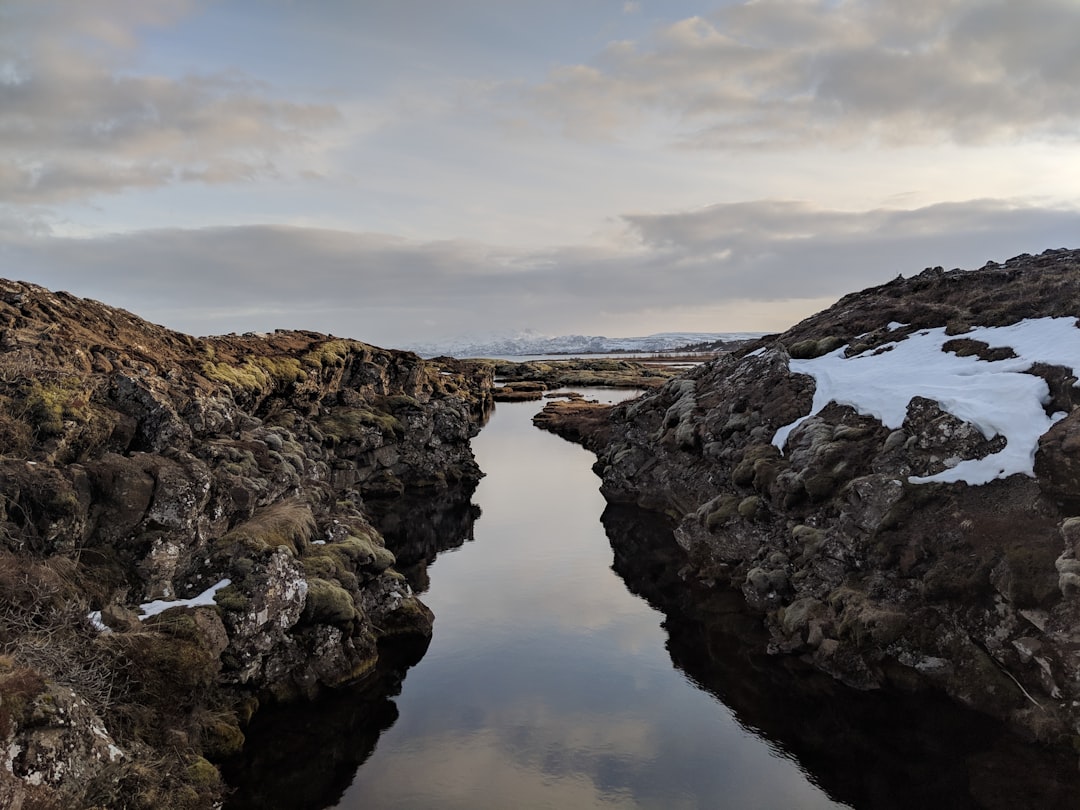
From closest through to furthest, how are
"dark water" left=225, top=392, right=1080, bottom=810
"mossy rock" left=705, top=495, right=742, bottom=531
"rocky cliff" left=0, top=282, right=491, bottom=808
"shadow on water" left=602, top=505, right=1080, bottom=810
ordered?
1. "rocky cliff" left=0, top=282, right=491, bottom=808
2. "shadow on water" left=602, top=505, right=1080, bottom=810
3. "dark water" left=225, top=392, right=1080, bottom=810
4. "mossy rock" left=705, top=495, right=742, bottom=531

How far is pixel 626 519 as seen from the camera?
60344 millimetres

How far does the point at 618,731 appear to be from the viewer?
26.3 metres

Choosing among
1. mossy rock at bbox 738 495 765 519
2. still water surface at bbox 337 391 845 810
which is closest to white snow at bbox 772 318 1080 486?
mossy rock at bbox 738 495 765 519

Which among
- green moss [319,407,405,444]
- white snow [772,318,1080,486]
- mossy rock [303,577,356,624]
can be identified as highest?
white snow [772,318,1080,486]

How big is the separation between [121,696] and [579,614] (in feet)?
80.1

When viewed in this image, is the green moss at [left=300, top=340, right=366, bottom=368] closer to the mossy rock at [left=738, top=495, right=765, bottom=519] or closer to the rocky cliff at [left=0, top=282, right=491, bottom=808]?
the rocky cliff at [left=0, top=282, right=491, bottom=808]

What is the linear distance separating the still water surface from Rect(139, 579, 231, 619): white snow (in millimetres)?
8983

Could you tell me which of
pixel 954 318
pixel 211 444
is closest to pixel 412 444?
pixel 211 444

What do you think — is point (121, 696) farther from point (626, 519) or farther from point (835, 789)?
point (626, 519)

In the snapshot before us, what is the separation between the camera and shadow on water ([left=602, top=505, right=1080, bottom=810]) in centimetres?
2188

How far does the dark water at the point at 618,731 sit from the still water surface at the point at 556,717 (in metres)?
0.09

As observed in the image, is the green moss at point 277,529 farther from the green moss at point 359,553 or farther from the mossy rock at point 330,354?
the mossy rock at point 330,354

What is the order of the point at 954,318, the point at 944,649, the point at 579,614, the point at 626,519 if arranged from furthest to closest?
the point at 626,519, the point at 954,318, the point at 579,614, the point at 944,649

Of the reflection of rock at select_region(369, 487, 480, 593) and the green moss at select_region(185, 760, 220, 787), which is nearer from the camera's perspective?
the green moss at select_region(185, 760, 220, 787)
